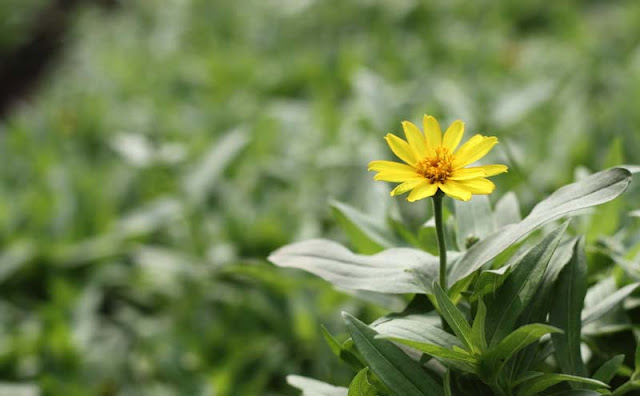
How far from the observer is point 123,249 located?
1.92 metres

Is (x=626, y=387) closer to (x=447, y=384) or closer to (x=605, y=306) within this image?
(x=605, y=306)

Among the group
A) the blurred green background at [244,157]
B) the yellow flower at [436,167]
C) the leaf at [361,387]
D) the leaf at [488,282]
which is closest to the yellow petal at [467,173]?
the yellow flower at [436,167]

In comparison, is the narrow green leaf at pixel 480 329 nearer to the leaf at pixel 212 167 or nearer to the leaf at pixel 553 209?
the leaf at pixel 553 209

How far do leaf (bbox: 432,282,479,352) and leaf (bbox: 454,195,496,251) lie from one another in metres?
0.16

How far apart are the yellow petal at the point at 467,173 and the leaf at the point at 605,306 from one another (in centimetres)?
27

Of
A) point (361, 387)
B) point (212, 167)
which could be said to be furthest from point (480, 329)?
point (212, 167)

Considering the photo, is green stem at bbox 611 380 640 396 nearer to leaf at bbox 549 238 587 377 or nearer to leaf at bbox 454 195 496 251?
leaf at bbox 549 238 587 377

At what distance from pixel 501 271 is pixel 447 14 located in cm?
235

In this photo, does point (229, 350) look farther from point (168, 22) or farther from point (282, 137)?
point (168, 22)

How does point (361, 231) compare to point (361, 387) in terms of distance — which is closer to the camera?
point (361, 387)

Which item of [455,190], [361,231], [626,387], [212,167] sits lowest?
[626,387]

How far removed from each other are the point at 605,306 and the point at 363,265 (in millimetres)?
297

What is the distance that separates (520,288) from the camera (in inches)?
30.9

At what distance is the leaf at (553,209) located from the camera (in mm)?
752
